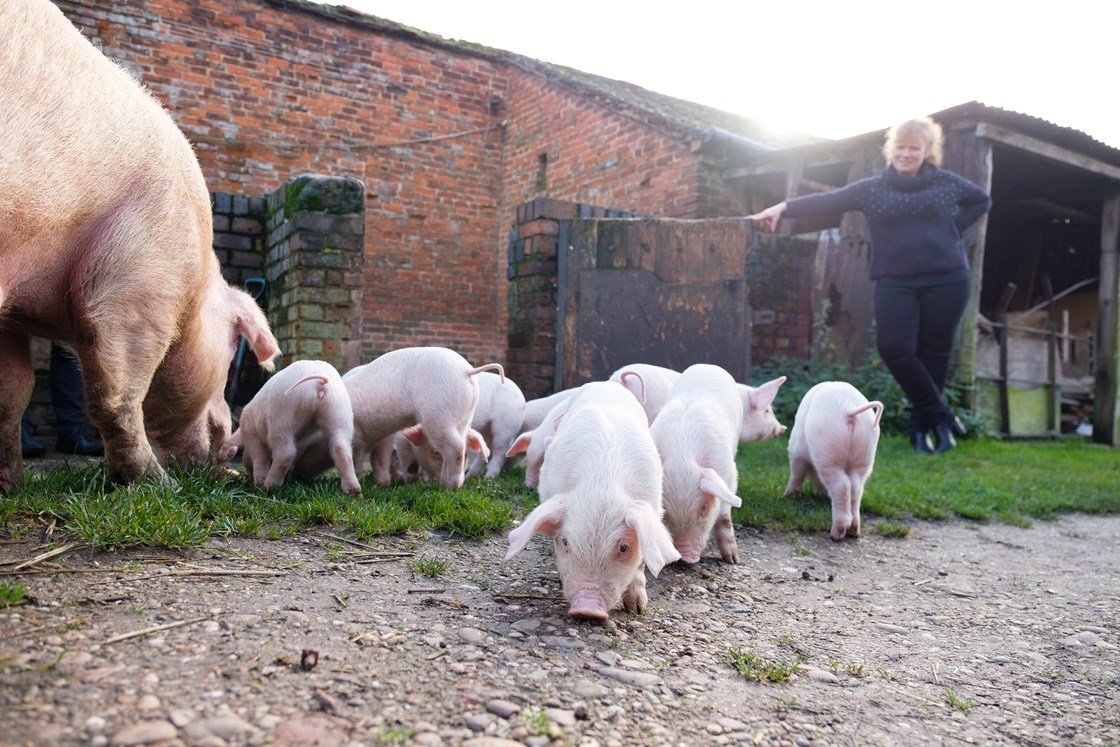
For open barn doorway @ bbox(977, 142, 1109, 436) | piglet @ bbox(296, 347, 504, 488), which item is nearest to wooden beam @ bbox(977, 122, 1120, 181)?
open barn doorway @ bbox(977, 142, 1109, 436)

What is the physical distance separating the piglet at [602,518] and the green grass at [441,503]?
88cm

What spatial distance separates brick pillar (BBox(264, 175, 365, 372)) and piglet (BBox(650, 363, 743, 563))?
11.0ft

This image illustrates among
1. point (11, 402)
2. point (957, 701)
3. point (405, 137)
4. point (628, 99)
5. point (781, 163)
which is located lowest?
point (957, 701)

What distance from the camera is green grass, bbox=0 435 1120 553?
3.06 m

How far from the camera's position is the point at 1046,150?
10266 mm

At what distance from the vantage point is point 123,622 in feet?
7.43

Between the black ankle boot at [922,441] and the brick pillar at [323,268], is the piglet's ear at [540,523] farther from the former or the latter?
the black ankle boot at [922,441]

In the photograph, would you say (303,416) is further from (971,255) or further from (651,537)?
(971,255)

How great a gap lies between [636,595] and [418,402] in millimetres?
2067

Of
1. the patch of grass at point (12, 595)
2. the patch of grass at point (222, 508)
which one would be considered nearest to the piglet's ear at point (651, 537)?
the patch of grass at point (222, 508)

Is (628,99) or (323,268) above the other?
(628,99)

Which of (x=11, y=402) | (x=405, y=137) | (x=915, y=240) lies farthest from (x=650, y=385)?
(x=405, y=137)

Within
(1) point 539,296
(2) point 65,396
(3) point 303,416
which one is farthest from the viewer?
(1) point 539,296

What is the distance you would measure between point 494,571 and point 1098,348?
458 inches
